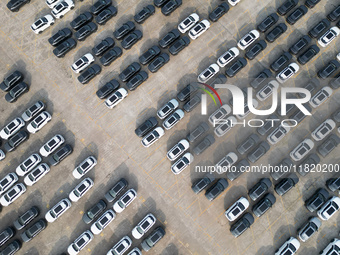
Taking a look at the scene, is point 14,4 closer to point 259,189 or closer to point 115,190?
point 115,190

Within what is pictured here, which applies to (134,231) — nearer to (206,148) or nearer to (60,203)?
(60,203)

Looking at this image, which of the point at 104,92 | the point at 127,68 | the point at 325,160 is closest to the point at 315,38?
the point at 325,160

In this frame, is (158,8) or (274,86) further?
(158,8)

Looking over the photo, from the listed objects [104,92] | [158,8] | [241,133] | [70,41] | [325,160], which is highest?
[70,41]

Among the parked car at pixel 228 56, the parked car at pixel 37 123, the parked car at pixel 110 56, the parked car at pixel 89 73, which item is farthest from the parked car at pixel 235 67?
the parked car at pixel 37 123

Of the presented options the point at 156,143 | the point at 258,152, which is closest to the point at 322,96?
the point at 258,152

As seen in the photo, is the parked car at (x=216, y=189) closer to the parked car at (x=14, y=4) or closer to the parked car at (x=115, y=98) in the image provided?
the parked car at (x=115, y=98)
